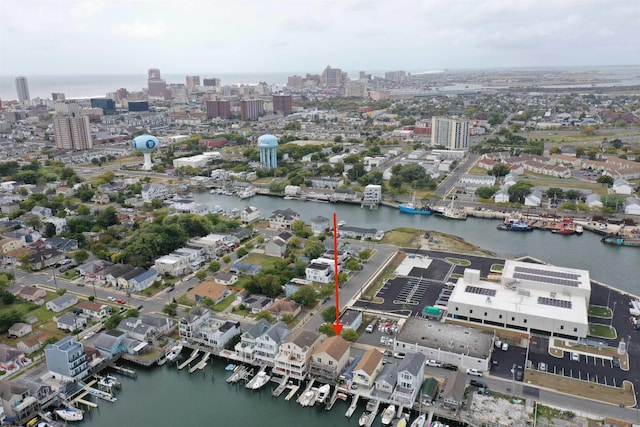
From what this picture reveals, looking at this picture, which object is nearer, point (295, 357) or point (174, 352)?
point (295, 357)

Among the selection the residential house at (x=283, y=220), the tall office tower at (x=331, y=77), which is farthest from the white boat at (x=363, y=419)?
the tall office tower at (x=331, y=77)

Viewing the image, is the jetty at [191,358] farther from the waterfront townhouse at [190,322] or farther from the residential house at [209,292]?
the residential house at [209,292]

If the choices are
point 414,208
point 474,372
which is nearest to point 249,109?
point 414,208

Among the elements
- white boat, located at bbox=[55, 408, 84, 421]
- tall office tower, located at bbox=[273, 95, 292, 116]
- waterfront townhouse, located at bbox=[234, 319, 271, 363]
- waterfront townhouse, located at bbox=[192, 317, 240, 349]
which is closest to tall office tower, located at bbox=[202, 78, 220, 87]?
tall office tower, located at bbox=[273, 95, 292, 116]

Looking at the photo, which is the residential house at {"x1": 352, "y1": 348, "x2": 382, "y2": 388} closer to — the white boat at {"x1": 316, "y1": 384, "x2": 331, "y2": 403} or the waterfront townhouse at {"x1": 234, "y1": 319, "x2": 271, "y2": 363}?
the white boat at {"x1": 316, "y1": 384, "x2": 331, "y2": 403}

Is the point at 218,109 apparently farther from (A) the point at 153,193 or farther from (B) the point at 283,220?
(B) the point at 283,220

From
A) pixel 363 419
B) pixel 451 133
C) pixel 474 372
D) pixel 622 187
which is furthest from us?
Result: pixel 451 133

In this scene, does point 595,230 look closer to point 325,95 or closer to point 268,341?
point 268,341
